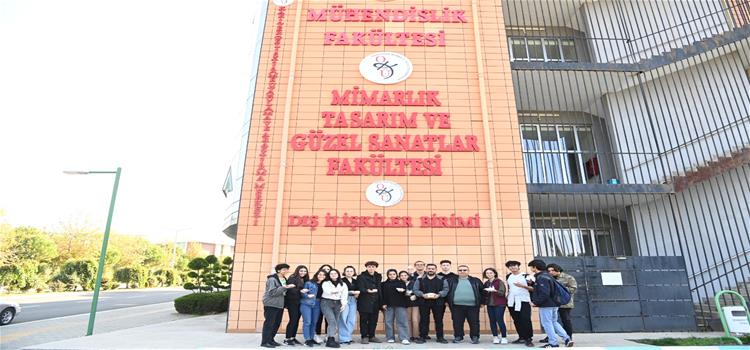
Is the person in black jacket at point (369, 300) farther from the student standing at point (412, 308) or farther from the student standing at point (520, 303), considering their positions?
the student standing at point (520, 303)

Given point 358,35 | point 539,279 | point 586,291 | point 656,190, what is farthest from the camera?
point 358,35

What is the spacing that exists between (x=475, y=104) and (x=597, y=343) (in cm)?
506

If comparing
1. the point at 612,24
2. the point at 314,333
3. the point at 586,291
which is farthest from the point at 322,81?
the point at 612,24

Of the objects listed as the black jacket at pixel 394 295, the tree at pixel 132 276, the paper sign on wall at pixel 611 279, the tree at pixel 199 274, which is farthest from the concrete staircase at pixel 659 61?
the tree at pixel 132 276

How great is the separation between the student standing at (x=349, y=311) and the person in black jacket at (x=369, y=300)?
0.09 m

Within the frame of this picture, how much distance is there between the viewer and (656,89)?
1032 centimetres

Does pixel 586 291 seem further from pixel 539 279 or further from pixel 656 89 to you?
pixel 656 89

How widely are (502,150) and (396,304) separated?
4042 mm

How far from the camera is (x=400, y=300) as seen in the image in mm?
6238

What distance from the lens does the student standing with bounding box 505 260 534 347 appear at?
19.8ft

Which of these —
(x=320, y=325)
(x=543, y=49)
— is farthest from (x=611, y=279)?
(x=543, y=49)

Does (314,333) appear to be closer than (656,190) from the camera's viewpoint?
Yes

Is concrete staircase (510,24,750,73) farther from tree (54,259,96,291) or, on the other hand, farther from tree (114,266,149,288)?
tree (114,266,149,288)

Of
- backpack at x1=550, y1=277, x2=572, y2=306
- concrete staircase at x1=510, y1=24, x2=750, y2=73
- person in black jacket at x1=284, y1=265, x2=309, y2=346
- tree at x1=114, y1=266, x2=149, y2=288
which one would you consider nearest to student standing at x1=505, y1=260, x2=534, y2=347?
backpack at x1=550, y1=277, x2=572, y2=306
